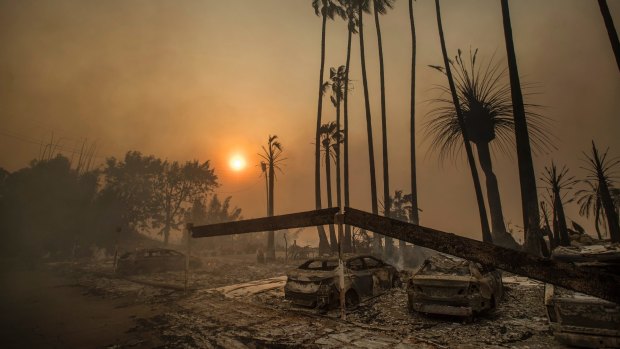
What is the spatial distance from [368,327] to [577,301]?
3.90 meters

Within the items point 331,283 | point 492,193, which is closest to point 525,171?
point 492,193

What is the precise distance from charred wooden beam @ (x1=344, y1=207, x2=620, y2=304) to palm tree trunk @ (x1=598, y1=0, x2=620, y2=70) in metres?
13.6

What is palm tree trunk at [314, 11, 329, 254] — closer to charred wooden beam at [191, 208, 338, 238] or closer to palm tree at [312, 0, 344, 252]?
palm tree at [312, 0, 344, 252]

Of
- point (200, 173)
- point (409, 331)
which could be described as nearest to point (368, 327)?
point (409, 331)

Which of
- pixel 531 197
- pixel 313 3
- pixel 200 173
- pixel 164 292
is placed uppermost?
pixel 313 3

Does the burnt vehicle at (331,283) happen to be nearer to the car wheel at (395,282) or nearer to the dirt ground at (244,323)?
the dirt ground at (244,323)

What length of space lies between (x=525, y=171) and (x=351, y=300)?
36.0ft

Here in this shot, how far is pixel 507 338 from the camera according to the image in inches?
243

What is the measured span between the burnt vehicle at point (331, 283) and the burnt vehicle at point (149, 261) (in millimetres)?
13079

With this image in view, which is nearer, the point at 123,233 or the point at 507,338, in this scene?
the point at 507,338

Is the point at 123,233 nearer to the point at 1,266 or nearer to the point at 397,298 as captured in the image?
the point at 1,266

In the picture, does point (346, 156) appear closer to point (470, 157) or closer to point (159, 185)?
point (470, 157)

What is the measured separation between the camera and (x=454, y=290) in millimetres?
7258

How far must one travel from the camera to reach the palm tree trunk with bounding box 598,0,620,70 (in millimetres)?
11922
